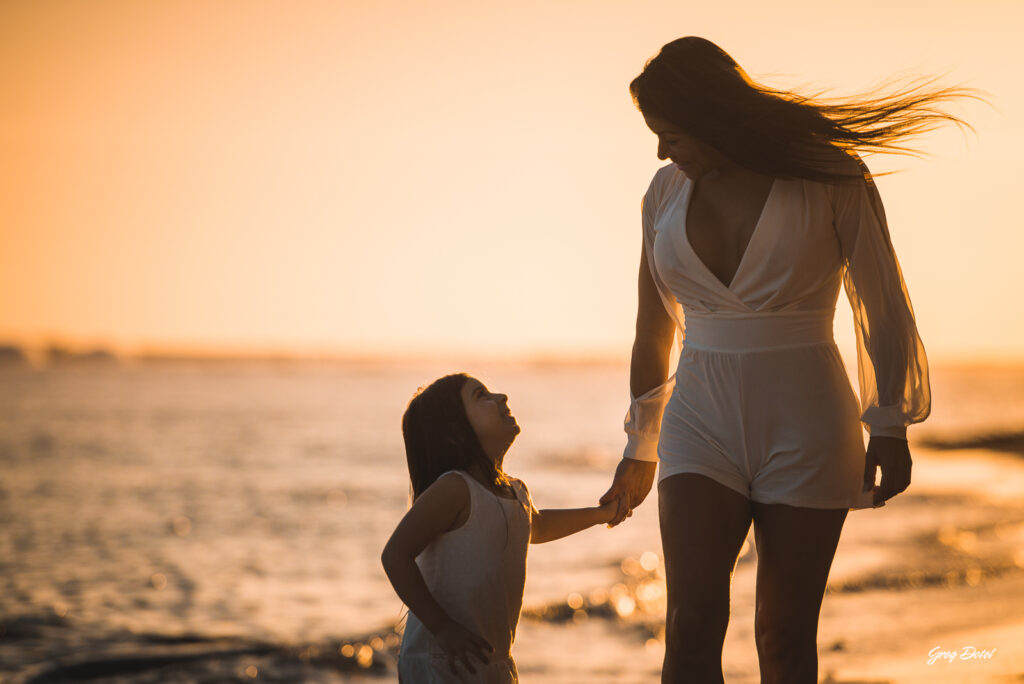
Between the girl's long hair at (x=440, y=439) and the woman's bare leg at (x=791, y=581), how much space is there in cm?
84

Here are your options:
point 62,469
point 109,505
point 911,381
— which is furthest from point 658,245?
point 62,469

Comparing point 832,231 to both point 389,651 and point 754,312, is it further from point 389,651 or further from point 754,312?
point 389,651

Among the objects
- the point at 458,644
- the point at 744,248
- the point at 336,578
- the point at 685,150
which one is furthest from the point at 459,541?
the point at 336,578

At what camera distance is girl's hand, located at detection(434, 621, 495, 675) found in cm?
292

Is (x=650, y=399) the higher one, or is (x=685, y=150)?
(x=685, y=150)

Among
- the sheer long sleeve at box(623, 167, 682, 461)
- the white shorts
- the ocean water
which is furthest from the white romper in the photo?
the ocean water

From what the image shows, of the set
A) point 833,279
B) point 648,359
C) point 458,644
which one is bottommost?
point 458,644

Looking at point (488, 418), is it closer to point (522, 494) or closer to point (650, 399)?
point (522, 494)

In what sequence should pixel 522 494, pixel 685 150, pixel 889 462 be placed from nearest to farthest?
pixel 889 462, pixel 685 150, pixel 522 494

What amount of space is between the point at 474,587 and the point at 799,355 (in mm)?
1111

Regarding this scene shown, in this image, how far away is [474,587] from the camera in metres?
3.06

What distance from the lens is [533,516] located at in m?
3.42

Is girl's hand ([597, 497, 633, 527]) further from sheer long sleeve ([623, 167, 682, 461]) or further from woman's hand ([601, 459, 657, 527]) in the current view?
sheer long sleeve ([623, 167, 682, 461])

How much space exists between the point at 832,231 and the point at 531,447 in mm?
34961
